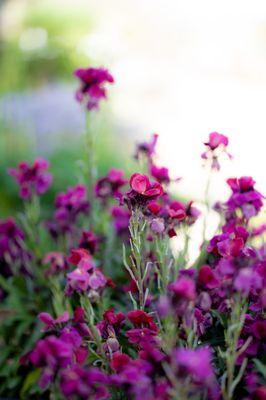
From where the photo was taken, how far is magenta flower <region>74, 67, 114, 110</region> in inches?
93.0

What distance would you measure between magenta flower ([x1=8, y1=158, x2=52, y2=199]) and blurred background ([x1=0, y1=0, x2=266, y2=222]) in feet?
2.83

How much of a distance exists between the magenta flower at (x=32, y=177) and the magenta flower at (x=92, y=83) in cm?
28

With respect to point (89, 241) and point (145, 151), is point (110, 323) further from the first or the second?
point (145, 151)

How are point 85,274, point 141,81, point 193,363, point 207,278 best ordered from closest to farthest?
1. point 193,363
2. point 207,278
3. point 85,274
4. point 141,81

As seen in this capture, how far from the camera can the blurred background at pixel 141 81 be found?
5.55m

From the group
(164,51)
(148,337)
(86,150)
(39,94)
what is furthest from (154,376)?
(164,51)

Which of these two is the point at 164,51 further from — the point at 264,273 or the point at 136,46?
the point at 264,273

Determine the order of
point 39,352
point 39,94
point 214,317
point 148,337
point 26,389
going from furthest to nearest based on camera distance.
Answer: point 39,94, point 26,389, point 214,317, point 148,337, point 39,352

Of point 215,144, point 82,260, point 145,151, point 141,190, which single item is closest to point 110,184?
point 145,151

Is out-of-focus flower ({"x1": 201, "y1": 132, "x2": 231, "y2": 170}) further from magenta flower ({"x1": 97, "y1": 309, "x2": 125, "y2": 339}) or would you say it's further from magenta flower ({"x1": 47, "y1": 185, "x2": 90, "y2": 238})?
magenta flower ({"x1": 47, "y1": 185, "x2": 90, "y2": 238})

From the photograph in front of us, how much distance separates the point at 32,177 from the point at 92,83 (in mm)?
413

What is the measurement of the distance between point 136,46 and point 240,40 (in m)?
1.58

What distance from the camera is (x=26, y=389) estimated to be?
2.26m

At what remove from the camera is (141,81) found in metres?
8.55
